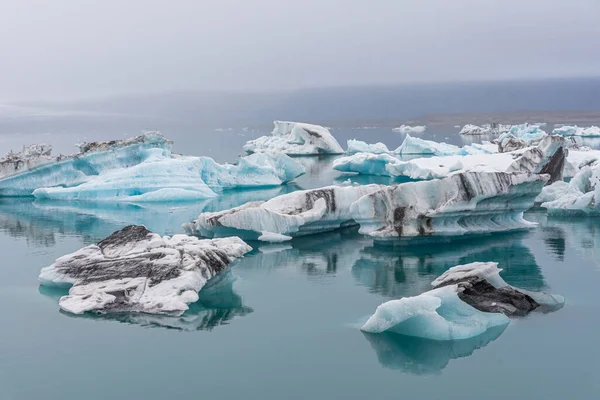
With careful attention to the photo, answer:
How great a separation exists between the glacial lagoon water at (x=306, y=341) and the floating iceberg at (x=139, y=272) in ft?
0.68

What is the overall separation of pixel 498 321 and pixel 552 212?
7.66m

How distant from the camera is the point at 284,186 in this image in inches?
830

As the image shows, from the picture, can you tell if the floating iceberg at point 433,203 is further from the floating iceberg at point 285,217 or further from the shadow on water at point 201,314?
the shadow on water at point 201,314

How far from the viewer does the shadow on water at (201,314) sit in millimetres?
8031

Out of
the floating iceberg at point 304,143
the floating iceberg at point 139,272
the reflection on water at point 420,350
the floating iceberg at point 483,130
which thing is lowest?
the floating iceberg at point 483,130

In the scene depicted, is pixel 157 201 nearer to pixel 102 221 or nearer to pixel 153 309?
pixel 102 221

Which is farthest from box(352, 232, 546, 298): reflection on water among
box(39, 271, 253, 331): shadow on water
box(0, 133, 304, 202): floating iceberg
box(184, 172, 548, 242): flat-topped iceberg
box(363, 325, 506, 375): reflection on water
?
box(0, 133, 304, 202): floating iceberg

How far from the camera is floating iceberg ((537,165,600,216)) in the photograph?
1411 centimetres

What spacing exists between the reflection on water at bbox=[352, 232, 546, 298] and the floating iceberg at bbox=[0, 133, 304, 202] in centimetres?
768

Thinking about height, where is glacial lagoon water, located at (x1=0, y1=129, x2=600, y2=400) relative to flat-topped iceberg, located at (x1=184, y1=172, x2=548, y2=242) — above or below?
below

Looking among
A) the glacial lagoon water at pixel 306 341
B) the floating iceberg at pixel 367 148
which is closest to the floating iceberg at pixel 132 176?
the glacial lagoon water at pixel 306 341

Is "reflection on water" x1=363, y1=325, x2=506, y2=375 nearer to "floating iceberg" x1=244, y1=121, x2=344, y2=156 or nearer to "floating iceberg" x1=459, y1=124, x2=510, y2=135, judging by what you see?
Result: "floating iceberg" x1=244, y1=121, x2=344, y2=156

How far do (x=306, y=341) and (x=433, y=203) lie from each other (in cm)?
489

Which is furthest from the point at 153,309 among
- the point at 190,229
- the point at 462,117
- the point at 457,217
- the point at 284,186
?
the point at 462,117
